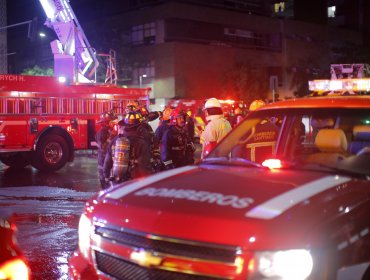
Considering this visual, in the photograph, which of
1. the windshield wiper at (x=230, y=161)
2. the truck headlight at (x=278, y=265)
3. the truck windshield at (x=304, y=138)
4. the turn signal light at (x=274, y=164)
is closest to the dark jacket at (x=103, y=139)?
the truck windshield at (x=304, y=138)

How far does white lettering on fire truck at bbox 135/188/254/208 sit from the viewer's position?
10.3ft

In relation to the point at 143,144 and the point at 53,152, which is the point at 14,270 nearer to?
the point at 143,144

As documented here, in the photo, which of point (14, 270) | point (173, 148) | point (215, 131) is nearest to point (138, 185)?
point (14, 270)

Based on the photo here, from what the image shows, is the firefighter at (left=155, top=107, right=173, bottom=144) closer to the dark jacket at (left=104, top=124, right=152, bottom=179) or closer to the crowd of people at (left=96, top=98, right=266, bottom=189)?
the crowd of people at (left=96, top=98, right=266, bottom=189)

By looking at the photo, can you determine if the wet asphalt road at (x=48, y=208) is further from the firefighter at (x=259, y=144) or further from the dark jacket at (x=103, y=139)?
the firefighter at (x=259, y=144)

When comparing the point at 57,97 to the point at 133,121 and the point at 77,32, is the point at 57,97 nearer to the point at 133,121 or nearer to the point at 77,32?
the point at 77,32

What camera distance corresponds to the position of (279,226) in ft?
9.53

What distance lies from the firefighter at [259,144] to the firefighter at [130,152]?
1.66m

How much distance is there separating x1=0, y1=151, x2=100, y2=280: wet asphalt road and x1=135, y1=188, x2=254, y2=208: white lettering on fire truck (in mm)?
893

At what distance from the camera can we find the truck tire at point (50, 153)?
15.3 metres

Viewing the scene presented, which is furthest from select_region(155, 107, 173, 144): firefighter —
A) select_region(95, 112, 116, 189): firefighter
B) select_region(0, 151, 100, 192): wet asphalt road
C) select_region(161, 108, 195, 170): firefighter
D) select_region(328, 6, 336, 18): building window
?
select_region(328, 6, 336, 18): building window

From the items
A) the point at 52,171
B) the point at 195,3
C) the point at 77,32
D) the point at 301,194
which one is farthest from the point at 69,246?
the point at 195,3

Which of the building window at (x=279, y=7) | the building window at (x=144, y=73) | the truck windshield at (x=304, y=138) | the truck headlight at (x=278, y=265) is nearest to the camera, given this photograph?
the truck headlight at (x=278, y=265)

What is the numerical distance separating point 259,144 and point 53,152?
1083cm
